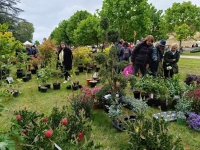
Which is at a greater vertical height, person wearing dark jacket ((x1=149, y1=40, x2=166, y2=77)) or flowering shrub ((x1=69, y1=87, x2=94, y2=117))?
person wearing dark jacket ((x1=149, y1=40, x2=166, y2=77))

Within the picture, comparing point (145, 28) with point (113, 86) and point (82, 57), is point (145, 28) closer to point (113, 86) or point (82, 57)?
point (82, 57)

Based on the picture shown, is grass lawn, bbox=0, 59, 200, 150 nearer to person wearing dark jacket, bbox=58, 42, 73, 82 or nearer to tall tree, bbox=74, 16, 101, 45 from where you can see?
person wearing dark jacket, bbox=58, 42, 73, 82

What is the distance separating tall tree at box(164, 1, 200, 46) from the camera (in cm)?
2958

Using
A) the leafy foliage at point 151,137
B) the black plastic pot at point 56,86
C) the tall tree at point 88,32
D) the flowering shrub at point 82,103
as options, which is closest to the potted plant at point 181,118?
the leafy foliage at point 151,137

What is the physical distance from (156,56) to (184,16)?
28.7m

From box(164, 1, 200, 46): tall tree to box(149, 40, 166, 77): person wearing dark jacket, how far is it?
25652mm

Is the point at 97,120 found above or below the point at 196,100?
below

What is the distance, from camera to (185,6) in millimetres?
29953

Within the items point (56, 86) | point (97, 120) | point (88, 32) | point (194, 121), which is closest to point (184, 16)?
point (88, 32)

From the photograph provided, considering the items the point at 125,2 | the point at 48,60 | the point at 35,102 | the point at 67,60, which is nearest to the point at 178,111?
the point at 35,102

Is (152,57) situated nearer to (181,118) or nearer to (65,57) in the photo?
(181,118)

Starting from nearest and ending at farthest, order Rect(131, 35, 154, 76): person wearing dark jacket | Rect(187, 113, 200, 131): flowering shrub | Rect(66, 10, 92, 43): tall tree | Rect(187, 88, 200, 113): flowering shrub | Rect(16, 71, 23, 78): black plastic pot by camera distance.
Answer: Rect(187, 113, 200, 131): flowering shrub < Rect(187, 88, 200, 113): flowering shrub < Rect(131, 35, 154, 76): person wearing dark jacket < Rect(16, 71, 23, 78): black plastic pot < Rect(66, 10, 92, 43): tall tree

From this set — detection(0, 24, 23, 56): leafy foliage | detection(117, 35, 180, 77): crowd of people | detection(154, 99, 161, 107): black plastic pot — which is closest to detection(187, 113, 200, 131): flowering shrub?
detection(154, 99, 161, 107): black plastic pot

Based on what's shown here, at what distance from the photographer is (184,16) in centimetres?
3028
